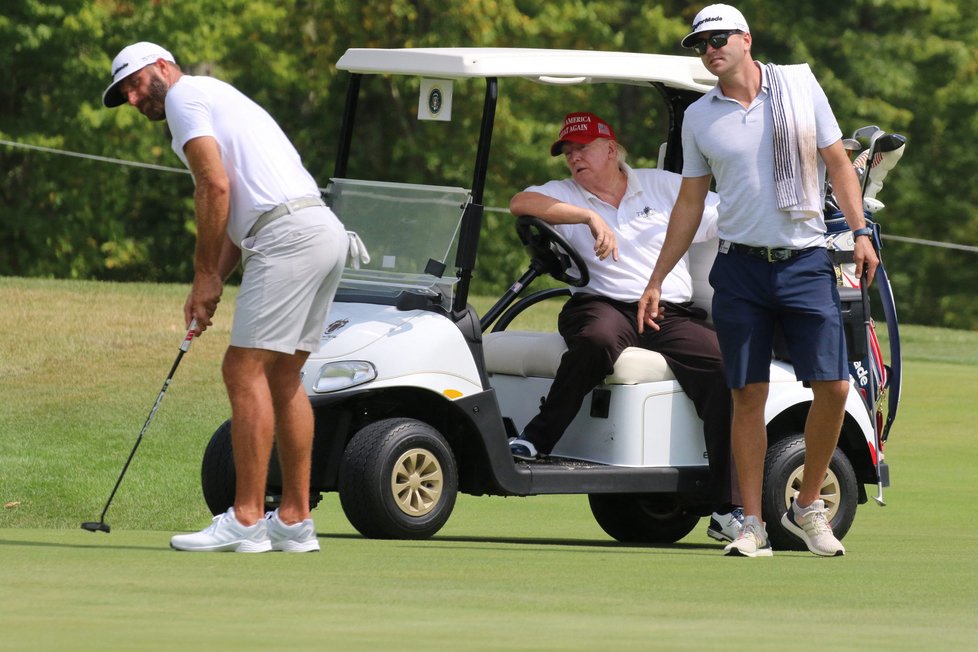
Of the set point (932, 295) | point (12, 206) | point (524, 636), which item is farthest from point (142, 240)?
point (524, 636)

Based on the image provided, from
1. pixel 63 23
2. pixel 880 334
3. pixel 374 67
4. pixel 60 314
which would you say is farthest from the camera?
pixel 63 23

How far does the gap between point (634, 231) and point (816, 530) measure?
4.47ft

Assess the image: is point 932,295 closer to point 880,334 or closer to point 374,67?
point 880,334

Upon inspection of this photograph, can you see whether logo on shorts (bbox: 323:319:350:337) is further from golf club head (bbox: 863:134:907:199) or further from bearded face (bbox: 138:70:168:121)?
golf club head (bbox: 863:134:907:199)

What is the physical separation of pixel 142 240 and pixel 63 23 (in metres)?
5.73

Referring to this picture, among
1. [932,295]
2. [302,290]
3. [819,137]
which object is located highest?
[819,137]

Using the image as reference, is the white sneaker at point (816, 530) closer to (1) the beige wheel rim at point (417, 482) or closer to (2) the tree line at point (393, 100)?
(1) the beige wheel rim at point (417, 482)

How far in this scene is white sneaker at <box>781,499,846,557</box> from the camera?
6.66 m

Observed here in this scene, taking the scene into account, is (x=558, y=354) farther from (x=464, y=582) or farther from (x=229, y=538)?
(x=464, y=582)

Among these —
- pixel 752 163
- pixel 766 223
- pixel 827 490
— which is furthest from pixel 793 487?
pixel 752 163

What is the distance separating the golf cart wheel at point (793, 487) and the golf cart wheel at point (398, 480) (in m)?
1.18

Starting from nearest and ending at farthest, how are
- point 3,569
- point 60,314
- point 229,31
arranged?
point 3,569 < point 60,314 < point 229,31

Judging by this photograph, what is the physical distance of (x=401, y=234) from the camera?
24.3ft

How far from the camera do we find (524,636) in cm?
423
